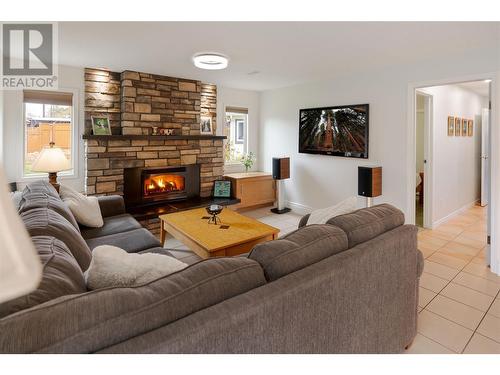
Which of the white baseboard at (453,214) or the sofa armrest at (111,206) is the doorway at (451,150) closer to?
the white baseboard at (453,214)

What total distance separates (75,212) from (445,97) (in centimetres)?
529

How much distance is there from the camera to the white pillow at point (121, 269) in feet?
3.94

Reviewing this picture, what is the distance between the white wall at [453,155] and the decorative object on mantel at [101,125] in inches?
180

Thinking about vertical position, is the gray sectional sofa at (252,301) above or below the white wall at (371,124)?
below

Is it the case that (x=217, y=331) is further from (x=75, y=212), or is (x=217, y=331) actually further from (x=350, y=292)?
(x=75, y=212)

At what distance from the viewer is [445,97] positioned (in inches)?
183

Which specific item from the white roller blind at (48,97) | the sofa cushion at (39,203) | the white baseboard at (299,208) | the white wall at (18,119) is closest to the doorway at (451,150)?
the white baseboard at (299,208)

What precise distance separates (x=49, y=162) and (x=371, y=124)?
13.7 feet

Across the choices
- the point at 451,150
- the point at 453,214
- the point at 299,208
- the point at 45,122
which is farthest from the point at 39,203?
the point at 453,214

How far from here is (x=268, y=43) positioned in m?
3.08

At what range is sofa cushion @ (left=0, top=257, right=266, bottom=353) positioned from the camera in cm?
73

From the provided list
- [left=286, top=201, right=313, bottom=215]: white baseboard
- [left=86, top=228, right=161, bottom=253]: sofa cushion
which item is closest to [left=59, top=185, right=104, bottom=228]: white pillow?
[left=86, top=228, right=161, bottom=253]: sofa cushion
